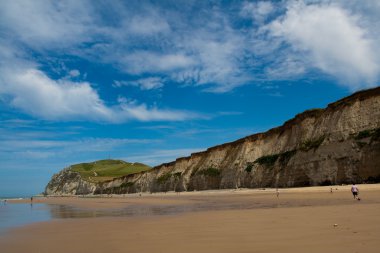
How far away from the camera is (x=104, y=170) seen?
15512 cm

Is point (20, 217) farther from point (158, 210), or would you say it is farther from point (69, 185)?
point (69, 185)

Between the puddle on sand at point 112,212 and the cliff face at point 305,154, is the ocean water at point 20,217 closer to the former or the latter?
the puddle on sand at point 112,212

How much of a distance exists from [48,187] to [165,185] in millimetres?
106617

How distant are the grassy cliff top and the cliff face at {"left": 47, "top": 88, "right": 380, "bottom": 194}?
245 ft

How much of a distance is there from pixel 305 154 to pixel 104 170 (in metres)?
132

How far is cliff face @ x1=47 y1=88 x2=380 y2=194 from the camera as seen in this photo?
94.5ft

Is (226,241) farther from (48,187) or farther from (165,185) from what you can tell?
(48,187)

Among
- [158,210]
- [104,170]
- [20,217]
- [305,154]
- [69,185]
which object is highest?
[104,170]

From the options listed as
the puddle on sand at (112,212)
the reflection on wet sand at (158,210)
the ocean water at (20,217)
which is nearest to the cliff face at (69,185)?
the ocean water at (20,217)

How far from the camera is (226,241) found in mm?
6609

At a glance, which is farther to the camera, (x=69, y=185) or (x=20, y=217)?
(x=69, y=185)

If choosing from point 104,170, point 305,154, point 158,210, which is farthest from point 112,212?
point 104,170

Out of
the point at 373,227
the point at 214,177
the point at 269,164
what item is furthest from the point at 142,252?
the point at 214,177

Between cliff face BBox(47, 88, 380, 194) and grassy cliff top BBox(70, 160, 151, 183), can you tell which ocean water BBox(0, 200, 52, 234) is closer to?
cliff face BBox(47, 88, 380, 194)
